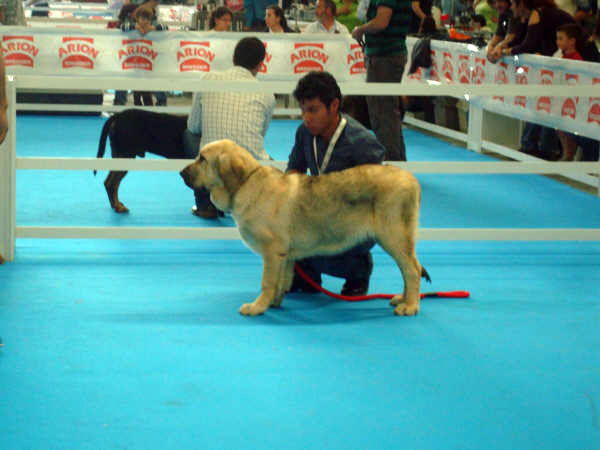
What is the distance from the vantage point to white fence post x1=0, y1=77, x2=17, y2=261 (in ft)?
17.7

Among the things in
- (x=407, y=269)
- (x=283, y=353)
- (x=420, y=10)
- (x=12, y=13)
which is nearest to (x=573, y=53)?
(x=407, y=269)

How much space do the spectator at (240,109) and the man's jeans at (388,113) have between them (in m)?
2.22

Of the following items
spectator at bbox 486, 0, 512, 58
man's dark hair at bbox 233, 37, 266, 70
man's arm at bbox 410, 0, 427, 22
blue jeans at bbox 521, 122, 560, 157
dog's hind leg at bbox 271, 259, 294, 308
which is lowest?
dog's hind leg at bbox 271, 259, 294, 308

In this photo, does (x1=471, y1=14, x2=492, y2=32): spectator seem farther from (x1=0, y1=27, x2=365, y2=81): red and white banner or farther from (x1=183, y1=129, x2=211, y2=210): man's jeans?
(x1=183, y1=129, x2=211, y2=210): man's jeans

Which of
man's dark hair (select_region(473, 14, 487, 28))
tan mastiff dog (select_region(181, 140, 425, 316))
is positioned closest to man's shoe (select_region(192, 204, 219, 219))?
tan mastiff dog (select_region(181, 140, 425, 316))

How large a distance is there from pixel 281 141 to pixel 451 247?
5.79 m

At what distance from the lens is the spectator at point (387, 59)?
27.5 feet

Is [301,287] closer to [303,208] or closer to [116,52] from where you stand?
[303,208]

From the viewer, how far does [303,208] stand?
4.46 meters

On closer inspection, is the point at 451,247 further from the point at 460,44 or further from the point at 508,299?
the point at 460,44

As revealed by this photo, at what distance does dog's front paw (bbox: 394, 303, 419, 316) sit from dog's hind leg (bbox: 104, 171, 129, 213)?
10.2ft

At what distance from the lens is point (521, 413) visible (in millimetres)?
3307

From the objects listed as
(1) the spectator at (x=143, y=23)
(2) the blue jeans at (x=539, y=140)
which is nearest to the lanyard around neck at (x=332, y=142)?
(2) the blue jeans at (x=539, y=140)

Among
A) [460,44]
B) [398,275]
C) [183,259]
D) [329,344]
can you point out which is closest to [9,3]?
[460,44]
